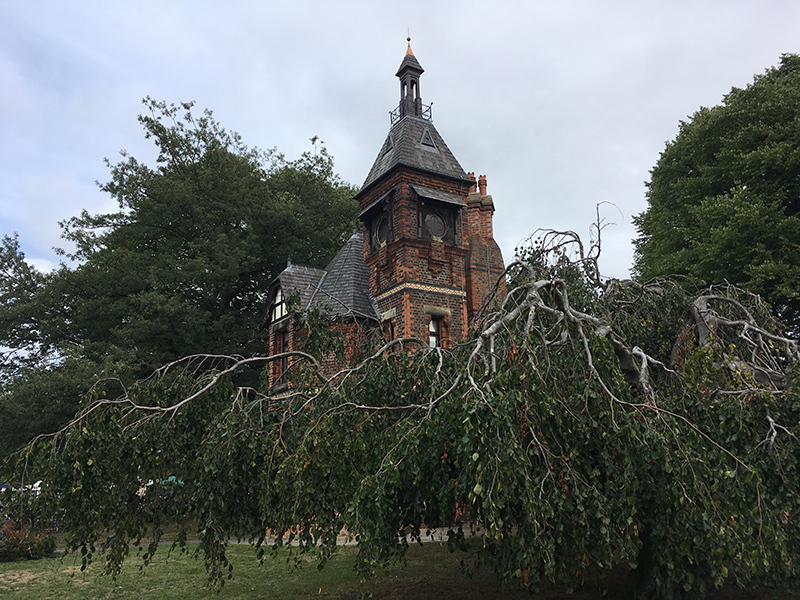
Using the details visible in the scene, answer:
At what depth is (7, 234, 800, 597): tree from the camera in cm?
462

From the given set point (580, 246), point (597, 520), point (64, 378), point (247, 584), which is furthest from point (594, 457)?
point (64, 378)

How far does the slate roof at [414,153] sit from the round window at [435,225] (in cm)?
147

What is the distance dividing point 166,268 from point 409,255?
11.9 m

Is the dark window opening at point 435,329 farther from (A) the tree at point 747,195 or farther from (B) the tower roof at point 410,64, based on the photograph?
(B) the tower roof at point 410,64

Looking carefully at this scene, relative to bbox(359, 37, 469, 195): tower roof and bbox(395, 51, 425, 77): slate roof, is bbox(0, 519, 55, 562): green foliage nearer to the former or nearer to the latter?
bbox(359, 37, 469, 195): tower roof

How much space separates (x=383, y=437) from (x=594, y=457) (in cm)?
209

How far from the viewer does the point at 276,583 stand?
30.9 feet

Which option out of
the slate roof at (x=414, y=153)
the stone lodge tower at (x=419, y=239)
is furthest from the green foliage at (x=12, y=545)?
the slate roof at (x=414, y=153)

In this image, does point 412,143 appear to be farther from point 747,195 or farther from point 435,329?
point 747,195

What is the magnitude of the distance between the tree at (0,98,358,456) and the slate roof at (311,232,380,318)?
212 inches

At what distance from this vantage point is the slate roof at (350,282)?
17.3 m

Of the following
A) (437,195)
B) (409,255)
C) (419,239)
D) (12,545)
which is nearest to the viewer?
(12,545)

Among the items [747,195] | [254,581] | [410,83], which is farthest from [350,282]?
[747,195]

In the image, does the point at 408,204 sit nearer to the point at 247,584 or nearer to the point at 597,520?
the point at 247,584
